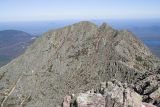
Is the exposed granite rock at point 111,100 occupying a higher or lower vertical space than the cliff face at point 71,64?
higher

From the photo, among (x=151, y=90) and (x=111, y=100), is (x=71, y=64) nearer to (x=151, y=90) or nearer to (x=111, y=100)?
(x=151, y=90)

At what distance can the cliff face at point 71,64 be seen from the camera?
113 meters

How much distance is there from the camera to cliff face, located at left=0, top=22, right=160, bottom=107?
370ft

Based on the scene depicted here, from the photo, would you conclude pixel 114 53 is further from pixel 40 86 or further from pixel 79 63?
pixel 40 86

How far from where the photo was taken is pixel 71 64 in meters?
127

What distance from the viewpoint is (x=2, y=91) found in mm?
139125

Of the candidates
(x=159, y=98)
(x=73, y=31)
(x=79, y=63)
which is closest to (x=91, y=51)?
(x=79, y=63)

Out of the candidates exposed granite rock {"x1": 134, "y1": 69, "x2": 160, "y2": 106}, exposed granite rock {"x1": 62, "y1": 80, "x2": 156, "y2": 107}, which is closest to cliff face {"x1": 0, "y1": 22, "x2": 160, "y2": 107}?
exposed granite rock {"x1": 134, "y1": 69, "x2": 160, "y2": 106}

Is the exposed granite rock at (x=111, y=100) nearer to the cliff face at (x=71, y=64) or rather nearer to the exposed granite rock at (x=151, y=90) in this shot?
the exposed granite rock at (x=151, y=90)

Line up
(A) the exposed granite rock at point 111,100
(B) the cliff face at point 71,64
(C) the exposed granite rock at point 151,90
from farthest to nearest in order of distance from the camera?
(B) the cliff face at point 71,64, (C) the exposed granite rock at point 151,90, (A) the exposed granite rock at point 111,100

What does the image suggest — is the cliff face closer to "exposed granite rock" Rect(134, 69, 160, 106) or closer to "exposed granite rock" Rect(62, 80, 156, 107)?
"exposed granite rock" Rect(134, 69, 160, 106)

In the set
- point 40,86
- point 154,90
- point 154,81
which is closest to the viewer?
point 154,90

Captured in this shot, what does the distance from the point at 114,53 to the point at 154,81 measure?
55130 mm

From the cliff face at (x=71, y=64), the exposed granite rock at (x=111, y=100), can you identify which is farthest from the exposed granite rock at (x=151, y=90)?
the cliff face at (x=71, y=64)
